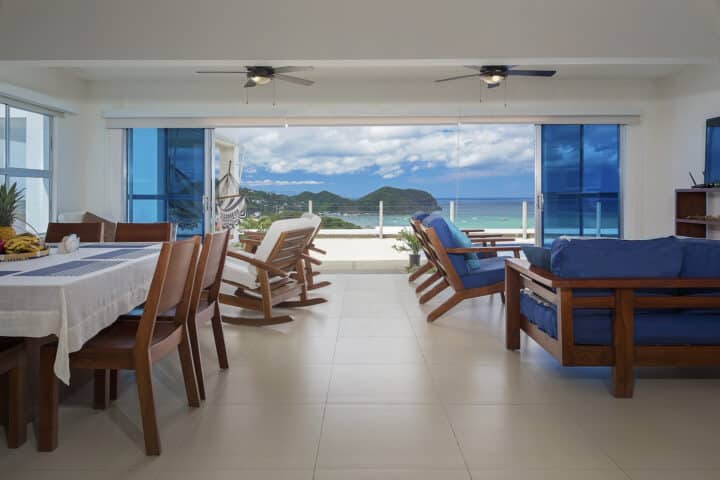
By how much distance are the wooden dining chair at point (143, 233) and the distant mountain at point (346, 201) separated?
41.4 ft

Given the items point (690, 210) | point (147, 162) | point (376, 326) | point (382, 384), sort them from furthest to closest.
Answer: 1. point (147, 162)
2. point (690, 210)
3. point (376, 326)
4. point (382, 384)

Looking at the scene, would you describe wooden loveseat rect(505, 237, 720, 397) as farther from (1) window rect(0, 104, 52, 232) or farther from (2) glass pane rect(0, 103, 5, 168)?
(2) glass pane rect(0, 103, 5, 168)

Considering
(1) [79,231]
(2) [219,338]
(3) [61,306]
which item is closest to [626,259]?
(2) [219,338]

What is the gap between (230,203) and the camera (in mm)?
11656

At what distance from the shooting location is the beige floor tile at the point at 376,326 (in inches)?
168

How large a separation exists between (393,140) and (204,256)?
17.6 metres

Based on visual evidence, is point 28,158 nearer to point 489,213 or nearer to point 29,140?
point 29,140

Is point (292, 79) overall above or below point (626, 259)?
above

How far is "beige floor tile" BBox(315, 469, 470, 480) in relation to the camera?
6.64 ft

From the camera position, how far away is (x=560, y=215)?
25.8 ft

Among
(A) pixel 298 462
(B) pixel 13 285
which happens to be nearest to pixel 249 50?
(B) pixel 13 285

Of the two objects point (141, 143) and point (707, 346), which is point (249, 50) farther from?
point (707, 346)

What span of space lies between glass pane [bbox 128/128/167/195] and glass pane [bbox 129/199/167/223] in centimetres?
13

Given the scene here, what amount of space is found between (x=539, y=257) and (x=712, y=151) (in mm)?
4431
